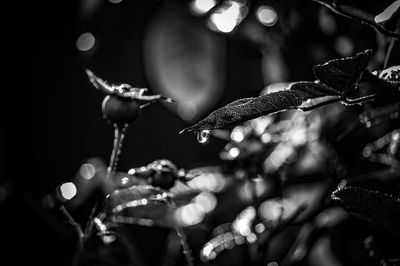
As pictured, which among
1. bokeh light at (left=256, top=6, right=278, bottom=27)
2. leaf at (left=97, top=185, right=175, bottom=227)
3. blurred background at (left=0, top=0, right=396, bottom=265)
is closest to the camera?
leaf at (left=97, top=185, right=175, bottom=227)

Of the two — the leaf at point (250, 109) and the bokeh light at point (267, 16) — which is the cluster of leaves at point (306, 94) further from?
the bokeh light at point (267, 16)

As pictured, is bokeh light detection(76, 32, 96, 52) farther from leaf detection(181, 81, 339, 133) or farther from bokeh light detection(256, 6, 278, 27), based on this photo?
leaf detection(181, 81, 339, 133)

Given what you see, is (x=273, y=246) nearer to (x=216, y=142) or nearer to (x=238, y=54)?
(x=216, y=142)

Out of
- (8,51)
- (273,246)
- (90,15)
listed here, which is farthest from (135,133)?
(273,246)

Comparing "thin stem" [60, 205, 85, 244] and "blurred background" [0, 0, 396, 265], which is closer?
"thin stem" [60, 205, 85, 244]

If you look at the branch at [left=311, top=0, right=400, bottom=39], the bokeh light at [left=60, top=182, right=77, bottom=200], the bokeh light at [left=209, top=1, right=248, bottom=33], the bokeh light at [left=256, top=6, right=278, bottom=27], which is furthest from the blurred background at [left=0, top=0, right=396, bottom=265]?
the branch at [left=311, top=0, right=400, bottom=39]

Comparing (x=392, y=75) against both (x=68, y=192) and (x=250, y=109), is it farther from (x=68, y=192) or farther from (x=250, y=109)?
(x=68, y=192)

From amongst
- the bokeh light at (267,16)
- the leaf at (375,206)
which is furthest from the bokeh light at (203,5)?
the leaf at (375,206)
